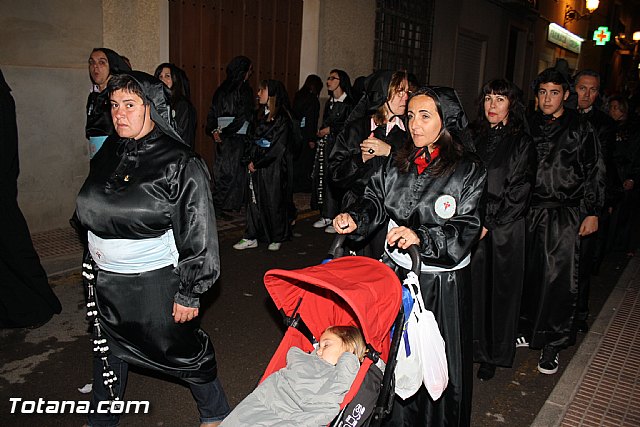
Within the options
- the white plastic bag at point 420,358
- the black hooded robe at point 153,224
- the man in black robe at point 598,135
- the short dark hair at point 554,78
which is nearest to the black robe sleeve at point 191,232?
the black hooded robe at point 153,224

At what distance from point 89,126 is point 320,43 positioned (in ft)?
24.2

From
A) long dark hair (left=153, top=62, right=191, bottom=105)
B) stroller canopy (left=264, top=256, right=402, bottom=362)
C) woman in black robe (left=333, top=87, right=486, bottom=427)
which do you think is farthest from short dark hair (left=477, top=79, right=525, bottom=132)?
long dark hair (left=153, top=62, right=191, bottom=105)

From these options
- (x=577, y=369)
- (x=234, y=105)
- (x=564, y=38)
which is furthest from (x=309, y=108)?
(x=564, y=38)

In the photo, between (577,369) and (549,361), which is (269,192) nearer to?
(549,361)

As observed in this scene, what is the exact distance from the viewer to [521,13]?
22.8 meters

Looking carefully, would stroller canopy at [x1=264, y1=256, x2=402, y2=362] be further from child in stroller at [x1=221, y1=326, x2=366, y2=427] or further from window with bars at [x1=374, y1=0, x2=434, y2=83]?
window with bars at [x1=374, y1=0, x2=434, y2=83]

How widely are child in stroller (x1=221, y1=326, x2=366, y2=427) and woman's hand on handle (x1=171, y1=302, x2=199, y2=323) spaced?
64cm

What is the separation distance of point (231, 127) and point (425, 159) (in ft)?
19.0

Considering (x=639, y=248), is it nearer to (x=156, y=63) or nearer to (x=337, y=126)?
(x=337, y=126)

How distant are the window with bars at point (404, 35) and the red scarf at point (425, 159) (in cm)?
1197

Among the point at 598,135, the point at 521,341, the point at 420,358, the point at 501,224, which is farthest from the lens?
the point at 598,135

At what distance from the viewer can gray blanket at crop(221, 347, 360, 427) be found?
263 cm

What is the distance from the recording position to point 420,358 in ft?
9.30

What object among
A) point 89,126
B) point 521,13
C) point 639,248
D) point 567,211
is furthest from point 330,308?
point 521,13
